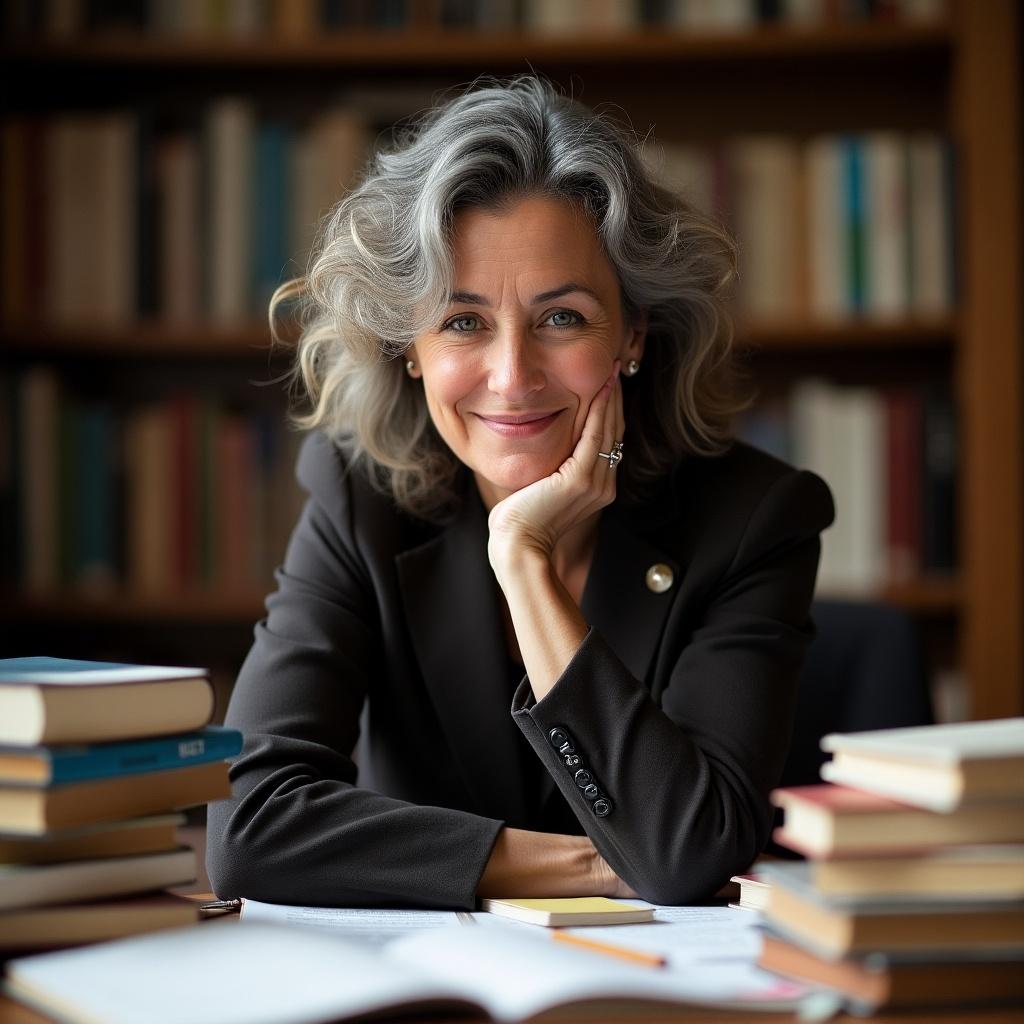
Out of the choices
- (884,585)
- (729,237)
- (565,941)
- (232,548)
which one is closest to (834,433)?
(884,585)

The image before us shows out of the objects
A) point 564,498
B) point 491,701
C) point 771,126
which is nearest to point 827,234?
point 771,126

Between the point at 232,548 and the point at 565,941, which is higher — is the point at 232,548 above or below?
above

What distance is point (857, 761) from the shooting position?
90 cm

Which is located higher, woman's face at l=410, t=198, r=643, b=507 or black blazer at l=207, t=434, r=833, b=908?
woman's face at l=410, t=198, r=643, b=507

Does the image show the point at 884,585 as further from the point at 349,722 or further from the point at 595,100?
the point at 349,722

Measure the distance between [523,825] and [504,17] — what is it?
1.79m

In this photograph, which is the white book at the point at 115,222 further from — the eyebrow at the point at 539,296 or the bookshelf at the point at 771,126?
the eyebrow at the point at 539,296

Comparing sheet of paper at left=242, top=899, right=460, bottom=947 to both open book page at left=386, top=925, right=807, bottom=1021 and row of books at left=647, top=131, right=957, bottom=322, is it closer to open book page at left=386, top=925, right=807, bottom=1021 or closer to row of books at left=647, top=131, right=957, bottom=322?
open book page at left=386, top=925, right=807, bottom=1021

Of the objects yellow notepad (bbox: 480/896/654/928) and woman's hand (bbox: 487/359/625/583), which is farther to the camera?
woman's hand (bbox: 487/359/625/583)

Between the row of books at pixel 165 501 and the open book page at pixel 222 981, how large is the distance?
73.5 inches

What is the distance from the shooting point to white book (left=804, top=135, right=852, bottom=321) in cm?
270

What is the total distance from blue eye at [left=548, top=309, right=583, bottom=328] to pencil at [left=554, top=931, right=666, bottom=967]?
754 millimetres

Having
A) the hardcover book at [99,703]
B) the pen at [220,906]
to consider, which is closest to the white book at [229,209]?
the pen at [220,906]

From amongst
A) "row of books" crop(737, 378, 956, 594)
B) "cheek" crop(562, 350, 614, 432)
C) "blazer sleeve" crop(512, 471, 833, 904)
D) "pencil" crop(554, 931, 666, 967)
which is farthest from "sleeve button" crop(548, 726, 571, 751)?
"row of books" crop(737, 378, 956, 594)
